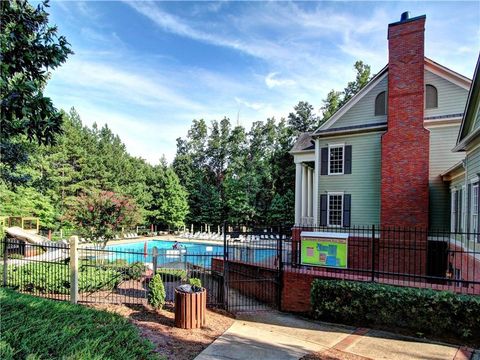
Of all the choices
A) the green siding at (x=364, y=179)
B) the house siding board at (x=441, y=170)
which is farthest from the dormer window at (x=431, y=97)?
the green siding at (x=364, y=179)

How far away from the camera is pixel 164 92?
16594 millimetres

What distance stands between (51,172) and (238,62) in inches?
948

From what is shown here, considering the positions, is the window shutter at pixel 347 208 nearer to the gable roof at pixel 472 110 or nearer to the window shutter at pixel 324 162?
the window shutter at pixel 324 162

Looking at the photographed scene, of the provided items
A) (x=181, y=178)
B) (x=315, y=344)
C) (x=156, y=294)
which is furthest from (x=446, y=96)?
(x=181, y=178)

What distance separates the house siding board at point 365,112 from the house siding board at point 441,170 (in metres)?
2.48

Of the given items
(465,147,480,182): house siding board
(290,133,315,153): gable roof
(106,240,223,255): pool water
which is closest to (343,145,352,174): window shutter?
(290,133,315,153): gable roof

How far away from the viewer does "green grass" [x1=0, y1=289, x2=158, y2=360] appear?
8.98 feet

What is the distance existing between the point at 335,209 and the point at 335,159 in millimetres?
2625

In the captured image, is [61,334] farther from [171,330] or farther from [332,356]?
[332,356]

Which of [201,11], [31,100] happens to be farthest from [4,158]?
[201,11]

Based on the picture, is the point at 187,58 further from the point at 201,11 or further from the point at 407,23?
the point at 407,23

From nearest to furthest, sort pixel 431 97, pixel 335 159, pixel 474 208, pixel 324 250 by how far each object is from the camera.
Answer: pixel 474 208 < pixel 324 250 < pixel 431 97 < pixel 335 159

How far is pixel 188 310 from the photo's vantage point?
6.62 metres

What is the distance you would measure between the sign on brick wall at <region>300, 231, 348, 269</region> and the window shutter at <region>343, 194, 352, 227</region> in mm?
5343
